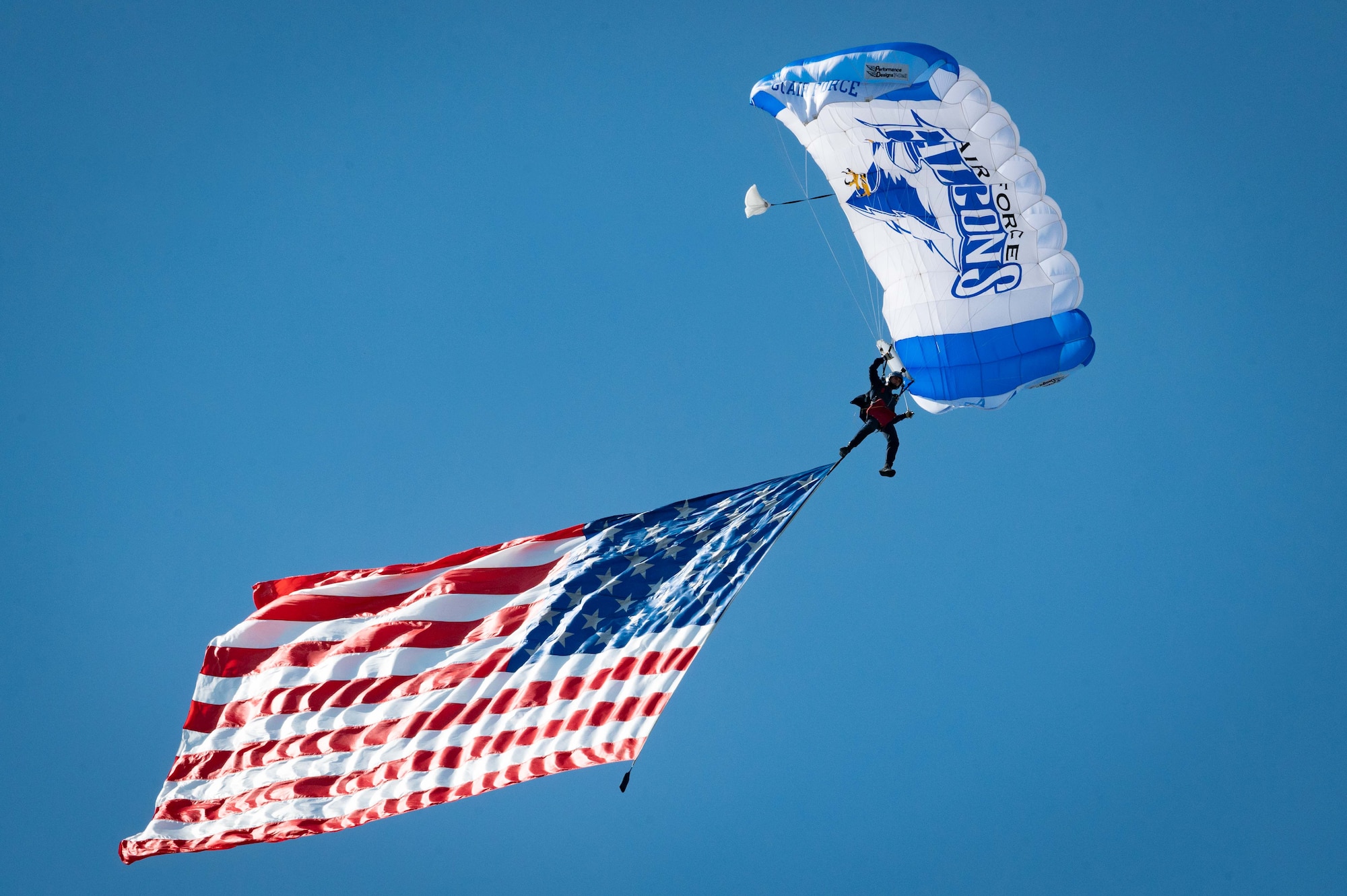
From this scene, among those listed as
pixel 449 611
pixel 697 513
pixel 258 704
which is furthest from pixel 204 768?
pixel 697 513

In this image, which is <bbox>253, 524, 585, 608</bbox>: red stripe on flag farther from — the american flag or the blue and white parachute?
the blue and white parachute

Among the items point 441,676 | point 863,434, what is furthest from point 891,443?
point 441,676

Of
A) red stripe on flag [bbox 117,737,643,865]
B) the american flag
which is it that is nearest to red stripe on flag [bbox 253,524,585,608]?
the american flag

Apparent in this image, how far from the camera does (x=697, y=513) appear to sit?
14.6 m

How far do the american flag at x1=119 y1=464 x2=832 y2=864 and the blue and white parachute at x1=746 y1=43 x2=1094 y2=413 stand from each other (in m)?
2.40

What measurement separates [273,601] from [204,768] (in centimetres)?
194

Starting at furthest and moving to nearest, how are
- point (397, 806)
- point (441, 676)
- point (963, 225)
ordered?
point (963, 225) → point (441, 676) → point (397, 806)

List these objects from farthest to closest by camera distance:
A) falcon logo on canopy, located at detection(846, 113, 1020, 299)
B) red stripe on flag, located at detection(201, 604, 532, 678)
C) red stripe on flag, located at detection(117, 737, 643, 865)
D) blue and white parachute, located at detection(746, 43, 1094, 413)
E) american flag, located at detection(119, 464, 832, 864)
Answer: falcon logo on canopy, located at detection(846, 113, 1020, 299) → blue and white parachute, located at detection(746, 43, 1094, 413) → red stripe on flag, located at detection(201, 604, 532, 678) → american flag, located at detection(119, 464, 832, 864) → red stripe on flag, located at detection(117, 737, 643, 865)

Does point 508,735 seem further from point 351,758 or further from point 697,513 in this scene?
point 697,513

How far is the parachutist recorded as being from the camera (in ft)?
47.7

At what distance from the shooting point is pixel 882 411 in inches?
574

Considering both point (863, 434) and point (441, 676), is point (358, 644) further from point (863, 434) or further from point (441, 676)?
point (863, 434)

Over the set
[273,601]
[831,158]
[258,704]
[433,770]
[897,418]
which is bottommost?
[433,770]

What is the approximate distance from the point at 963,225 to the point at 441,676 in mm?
8089
